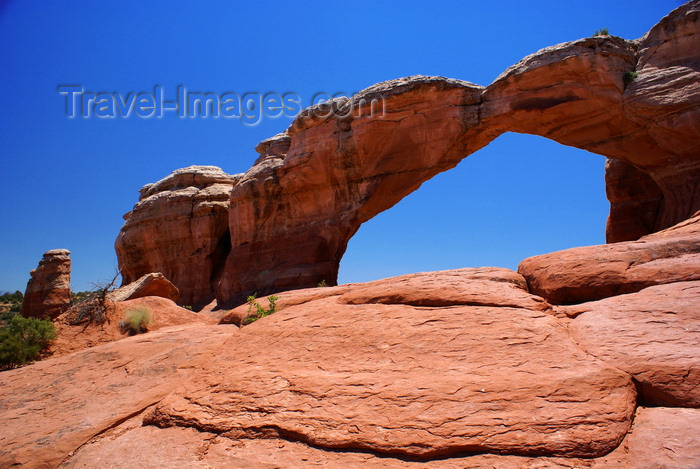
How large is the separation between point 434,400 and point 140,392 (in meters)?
3.49

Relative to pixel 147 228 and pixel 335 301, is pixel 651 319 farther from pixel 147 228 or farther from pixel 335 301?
pixel 147 228

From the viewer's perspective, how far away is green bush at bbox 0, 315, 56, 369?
9203mm

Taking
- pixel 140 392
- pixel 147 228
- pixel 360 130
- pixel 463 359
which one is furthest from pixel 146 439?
pixel 147 228

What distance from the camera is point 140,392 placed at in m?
5.21

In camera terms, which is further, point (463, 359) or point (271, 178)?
point (271, 178)

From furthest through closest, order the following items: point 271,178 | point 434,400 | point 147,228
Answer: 1. point 147,228
2. point 271,178
3. point 434,400

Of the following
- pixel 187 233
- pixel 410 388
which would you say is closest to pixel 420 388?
pixel 410 388

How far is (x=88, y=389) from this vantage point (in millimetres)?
5520

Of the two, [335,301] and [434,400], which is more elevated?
[335,301]

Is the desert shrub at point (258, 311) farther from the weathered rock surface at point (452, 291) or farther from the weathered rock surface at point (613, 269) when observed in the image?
the weathered rock surface at point (613, 269)

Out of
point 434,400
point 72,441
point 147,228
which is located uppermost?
point 147,228

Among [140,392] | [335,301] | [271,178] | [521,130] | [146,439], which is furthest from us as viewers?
[271,178]

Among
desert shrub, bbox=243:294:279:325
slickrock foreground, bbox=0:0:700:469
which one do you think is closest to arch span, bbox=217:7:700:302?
slickrock foreground, bbox=0:0:700:469

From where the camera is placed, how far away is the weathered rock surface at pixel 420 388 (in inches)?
129
